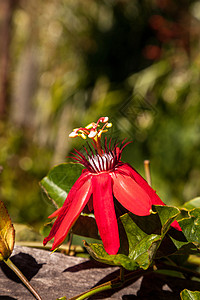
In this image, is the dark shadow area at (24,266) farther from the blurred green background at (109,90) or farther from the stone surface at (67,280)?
the blurred green background at (109,90)

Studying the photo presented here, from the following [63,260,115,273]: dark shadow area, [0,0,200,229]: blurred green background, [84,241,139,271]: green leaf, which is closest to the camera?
[84,241,139,271]: green leaf

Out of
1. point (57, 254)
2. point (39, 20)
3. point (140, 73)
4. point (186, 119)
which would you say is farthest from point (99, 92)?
point (57, 254)

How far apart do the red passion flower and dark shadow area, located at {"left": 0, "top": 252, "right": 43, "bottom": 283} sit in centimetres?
8

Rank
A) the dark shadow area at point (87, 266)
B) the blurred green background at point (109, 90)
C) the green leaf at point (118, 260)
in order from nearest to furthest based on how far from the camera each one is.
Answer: the green leaf at point (118, 260), the dark shadow area at point (87, 266), the blurred green background at point (109, 90)

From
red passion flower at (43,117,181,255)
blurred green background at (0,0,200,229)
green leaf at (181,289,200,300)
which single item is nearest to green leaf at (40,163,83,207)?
red passion flower at (43,117,181,255)

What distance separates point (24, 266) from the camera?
37cm

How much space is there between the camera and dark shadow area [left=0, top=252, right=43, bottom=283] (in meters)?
0.36

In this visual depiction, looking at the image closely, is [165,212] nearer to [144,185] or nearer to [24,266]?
[144,185]

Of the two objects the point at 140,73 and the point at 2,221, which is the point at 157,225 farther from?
the point at 140,73

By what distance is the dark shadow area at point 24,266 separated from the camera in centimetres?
36

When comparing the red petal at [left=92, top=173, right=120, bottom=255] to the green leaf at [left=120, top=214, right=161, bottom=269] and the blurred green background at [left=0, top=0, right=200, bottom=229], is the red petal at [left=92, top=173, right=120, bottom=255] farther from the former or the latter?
the blurred green background at [left=0, top=0, right=200, bottom=229]

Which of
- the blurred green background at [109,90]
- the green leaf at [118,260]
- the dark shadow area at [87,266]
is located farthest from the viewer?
the blurred green background at [109,90]

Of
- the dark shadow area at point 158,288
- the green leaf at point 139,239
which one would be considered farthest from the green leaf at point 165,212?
the dark shadow area at point 158,288

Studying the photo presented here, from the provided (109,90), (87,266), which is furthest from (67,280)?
(109,90)
